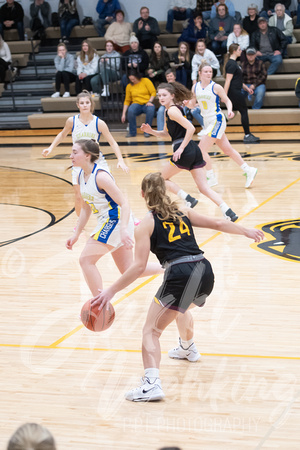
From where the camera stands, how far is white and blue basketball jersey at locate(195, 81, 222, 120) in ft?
30.7

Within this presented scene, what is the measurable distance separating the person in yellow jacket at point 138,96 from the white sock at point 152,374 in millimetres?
12054

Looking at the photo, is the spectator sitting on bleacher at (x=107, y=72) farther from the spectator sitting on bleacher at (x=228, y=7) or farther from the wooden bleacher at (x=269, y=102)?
the spectator sitting on bleacher at (x=228, y=7)

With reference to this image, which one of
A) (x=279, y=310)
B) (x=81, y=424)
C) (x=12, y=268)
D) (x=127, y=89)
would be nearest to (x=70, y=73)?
(x=127, y=89)

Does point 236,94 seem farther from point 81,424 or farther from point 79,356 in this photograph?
point 81,424

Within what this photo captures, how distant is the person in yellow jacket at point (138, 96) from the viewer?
15.5 metres

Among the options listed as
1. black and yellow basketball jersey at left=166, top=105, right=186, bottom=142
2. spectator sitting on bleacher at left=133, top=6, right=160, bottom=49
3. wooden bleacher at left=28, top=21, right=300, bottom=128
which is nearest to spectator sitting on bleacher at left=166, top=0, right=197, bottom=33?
wooden bleacher at left=28, top=21, right=300, bottom=128

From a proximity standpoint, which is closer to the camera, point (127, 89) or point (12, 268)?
point (12, 268)

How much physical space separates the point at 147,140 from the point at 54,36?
6186 millimetres

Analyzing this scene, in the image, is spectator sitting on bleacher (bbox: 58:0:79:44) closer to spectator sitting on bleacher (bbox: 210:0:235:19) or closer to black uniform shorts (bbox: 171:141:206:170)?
spectator sitting on bleacher (bbox: 210:0:235:19)

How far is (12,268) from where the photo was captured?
657cm

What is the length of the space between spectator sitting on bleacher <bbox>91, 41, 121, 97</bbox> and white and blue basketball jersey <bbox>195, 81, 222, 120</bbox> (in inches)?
294

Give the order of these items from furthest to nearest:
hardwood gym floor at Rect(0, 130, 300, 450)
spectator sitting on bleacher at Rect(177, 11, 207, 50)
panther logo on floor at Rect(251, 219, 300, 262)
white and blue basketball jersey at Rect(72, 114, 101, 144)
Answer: spectator sitting on bleacher at Rect(177, 11, 207, 50) < white and blue basketball jersey at Rect(72, 114, 101, 144) < panther logo on floor at Rect(251, 219, 300, 262) < hardwood gym floor at Rect(0, 130, 300, 450)

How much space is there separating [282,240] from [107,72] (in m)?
10.8

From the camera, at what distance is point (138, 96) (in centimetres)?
1557
